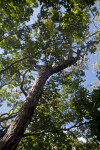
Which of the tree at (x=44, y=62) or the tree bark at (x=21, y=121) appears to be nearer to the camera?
the tree bark at (x=21, y=121)

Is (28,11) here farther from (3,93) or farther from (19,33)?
(3,93)

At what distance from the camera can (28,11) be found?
6.82 metres

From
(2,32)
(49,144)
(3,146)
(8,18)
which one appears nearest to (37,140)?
(49,144)

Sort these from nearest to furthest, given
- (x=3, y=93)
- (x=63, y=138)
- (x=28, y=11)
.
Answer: (x=63, y=138)
(x=28, y=11)
(x=3, y=93)

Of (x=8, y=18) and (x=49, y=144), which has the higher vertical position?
(x=8, y=18)

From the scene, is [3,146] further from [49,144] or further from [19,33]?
[19,33]

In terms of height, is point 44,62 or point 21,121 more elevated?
point 44,62

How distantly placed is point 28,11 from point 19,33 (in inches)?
66.8

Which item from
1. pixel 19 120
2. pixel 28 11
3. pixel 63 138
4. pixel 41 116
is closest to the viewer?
pixel 19 120

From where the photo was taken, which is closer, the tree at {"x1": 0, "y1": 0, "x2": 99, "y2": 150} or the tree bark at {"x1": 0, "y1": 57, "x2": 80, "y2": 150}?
the tree bark at {"x1": 0, "y1": 57, "x2": 80, "y2": 150}

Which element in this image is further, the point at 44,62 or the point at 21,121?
the point at 44,62

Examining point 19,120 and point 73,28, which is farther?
point 73,28

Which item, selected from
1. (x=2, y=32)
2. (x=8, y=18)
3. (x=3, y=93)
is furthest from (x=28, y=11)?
(x=3, y=93)

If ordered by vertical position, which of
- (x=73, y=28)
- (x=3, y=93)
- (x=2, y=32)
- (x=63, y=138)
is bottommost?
(x=63, y=138)
